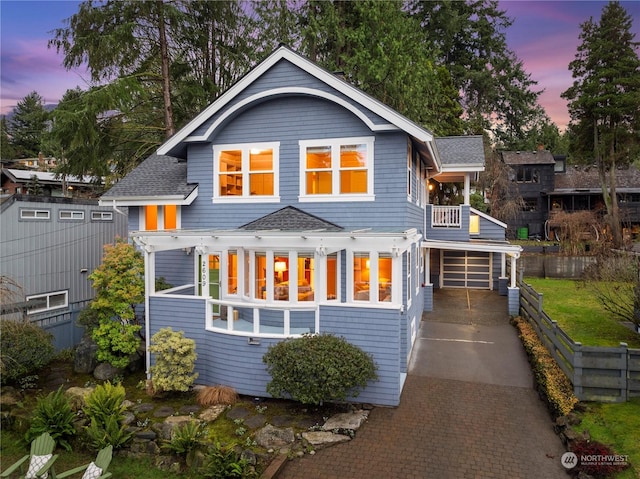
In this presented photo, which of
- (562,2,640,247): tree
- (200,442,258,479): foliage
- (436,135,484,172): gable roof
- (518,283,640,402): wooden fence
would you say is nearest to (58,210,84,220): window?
(200,442,258,479): foliage

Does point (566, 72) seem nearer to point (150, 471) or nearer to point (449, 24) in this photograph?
point (449, 24)

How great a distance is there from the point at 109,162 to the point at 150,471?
19.7 meters

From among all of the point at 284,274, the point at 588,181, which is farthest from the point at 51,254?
the point at 588,181

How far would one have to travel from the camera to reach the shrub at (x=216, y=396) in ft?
30.6

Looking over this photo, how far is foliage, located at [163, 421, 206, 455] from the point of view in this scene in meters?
7.19

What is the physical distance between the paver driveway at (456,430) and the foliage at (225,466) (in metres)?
0.64

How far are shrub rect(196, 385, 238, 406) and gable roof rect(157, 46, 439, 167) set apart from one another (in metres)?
7.49

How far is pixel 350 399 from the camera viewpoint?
365 inches

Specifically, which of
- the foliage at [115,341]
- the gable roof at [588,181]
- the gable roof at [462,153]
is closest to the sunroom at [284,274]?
the foliage at [115,341]

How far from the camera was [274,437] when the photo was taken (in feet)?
25.2

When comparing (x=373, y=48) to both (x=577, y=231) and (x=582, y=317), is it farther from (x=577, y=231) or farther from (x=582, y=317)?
(x=577, y=231)

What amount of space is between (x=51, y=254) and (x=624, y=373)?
17619mm

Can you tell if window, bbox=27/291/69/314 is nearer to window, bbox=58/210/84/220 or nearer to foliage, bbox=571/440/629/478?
window, bbox=58/210/84/220

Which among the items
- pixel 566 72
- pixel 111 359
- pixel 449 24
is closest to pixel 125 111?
pixel 111 359
